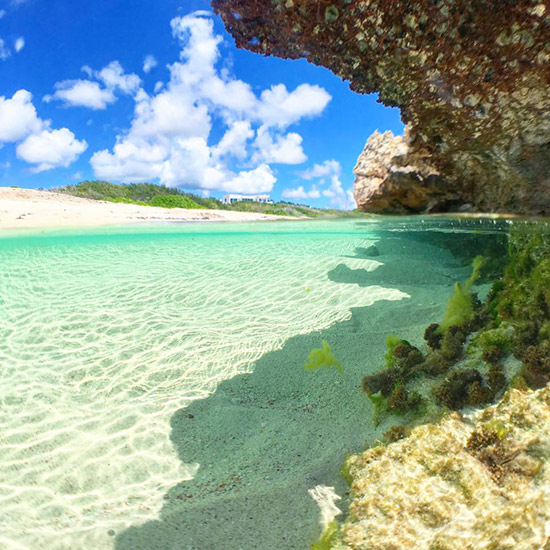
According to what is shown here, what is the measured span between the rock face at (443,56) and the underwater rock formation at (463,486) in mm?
2215

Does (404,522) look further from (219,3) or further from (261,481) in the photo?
(219,3)

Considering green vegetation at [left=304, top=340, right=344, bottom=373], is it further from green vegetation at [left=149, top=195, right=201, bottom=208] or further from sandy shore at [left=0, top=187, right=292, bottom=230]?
green vegetation at [left=149, top=195, right=201, bottom=208]

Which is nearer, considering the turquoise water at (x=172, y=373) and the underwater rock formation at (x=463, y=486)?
the underwater rock formation at (x=463, y=486)

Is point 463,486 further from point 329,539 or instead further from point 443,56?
point 443,56

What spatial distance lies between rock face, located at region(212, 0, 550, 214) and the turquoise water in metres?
2.81

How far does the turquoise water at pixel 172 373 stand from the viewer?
2896 millimetres

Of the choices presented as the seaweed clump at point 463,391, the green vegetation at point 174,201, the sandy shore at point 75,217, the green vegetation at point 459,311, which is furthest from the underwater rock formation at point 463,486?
the green vegetation at point 174,201

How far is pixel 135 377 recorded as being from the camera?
187 inches

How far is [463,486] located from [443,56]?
2.77 meters

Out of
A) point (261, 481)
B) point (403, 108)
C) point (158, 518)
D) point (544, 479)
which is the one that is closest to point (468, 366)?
point (544, 479)

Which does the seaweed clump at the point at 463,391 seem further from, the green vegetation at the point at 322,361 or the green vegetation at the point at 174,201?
the green vegetation at the point at 174,201

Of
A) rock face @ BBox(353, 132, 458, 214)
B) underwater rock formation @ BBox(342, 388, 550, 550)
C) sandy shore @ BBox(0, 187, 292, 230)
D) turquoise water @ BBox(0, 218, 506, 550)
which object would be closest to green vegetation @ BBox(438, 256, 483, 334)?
turquoise water @ BBox(0, 218, 506, 550)

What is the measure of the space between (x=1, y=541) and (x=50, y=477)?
2.22 ft

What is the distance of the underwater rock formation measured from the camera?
181 centimetres
